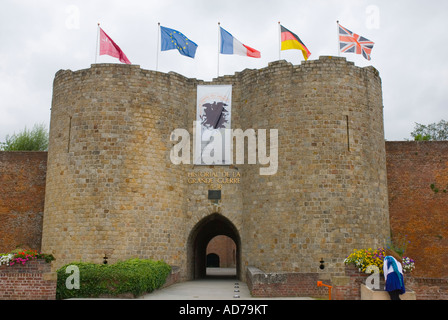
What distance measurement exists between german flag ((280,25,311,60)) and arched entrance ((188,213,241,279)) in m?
8.00

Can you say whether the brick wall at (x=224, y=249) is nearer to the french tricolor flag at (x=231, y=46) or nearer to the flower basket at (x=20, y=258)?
the french tricolor flag at (x=231, y=46)

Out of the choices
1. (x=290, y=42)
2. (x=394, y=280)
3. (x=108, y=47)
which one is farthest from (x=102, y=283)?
(x=290, y=42)

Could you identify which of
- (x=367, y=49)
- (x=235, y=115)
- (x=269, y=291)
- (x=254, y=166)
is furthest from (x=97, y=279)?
(x=367, y=49)

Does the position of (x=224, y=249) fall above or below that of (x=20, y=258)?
below

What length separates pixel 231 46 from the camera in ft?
70.8

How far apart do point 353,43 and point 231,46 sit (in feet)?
17.7

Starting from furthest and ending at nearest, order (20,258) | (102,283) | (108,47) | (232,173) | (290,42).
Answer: (232,173)
(108,47)
(290,42)
(102,283)
(20,258)

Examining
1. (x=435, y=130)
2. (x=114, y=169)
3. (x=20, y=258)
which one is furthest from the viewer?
(x=435, y=130)

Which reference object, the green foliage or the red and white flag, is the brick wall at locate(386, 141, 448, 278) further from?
the green foliage

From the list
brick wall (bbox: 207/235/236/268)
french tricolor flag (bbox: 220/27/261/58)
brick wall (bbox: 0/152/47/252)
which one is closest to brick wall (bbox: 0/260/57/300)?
brick wall (bbox: 0/152/47/252)

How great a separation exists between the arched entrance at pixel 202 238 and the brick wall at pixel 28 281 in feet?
29.1

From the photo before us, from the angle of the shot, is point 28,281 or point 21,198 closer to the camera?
point 28,281

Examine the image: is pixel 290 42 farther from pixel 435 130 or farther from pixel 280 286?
pixel 435 130

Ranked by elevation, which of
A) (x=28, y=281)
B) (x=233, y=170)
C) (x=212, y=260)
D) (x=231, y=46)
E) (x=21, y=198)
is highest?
(x=231, y=46)
